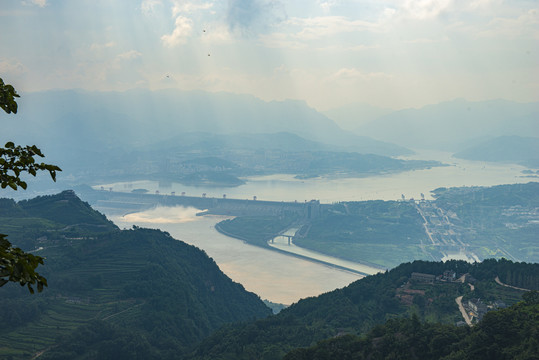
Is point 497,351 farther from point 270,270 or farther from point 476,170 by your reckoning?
point 476,170

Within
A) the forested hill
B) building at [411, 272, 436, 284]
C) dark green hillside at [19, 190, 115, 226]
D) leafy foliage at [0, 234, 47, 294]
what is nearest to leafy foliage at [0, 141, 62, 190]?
leafy foliage at [0, 234, 47, 294]

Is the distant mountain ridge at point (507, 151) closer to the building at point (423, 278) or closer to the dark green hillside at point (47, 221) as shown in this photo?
the dark green hillside at point (47, 221)

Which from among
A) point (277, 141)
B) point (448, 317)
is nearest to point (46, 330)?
point (448, 317)

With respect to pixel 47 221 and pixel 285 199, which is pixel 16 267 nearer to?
pixel 47 221

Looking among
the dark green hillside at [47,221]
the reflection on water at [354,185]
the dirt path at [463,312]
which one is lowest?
the dirt path at [463,312]

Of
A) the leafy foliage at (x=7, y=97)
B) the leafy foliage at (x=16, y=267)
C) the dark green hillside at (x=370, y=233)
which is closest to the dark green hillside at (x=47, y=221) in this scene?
the dark green hillside at (x=370, y=233)

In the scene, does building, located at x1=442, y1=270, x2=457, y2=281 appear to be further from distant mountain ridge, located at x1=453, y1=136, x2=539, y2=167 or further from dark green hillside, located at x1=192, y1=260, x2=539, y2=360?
distant mountain ridge, located at x1=453, y1=136, x2=539, y2=167
